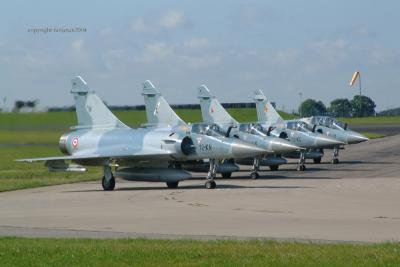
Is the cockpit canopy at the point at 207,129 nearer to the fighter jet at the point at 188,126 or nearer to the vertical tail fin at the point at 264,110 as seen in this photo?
the fighter jet at the point at 188,126

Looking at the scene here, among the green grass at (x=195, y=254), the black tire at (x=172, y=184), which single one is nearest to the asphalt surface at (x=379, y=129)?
the black tire at (x=172, y=184)

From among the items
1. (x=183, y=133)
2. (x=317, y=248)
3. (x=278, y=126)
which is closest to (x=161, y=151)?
(x=183, y=133)

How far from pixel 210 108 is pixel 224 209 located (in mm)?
19255

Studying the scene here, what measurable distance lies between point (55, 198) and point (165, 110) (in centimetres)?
1024

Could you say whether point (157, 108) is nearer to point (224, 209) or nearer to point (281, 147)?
point (281, 147)

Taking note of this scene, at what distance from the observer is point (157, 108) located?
114 feet

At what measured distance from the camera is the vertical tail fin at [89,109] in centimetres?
3141

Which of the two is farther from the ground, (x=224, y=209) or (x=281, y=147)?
(x=281, y=147)

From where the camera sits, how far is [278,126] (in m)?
38.4

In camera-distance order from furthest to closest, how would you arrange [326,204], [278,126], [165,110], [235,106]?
[235,106]
[278,126]
[165,110]
[326,204]

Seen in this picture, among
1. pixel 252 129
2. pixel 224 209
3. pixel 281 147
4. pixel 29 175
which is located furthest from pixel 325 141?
pixel 224 209

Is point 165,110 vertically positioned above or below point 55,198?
above

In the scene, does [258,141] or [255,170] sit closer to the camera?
[255,170]

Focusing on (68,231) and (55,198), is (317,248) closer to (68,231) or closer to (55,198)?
(68,231)
